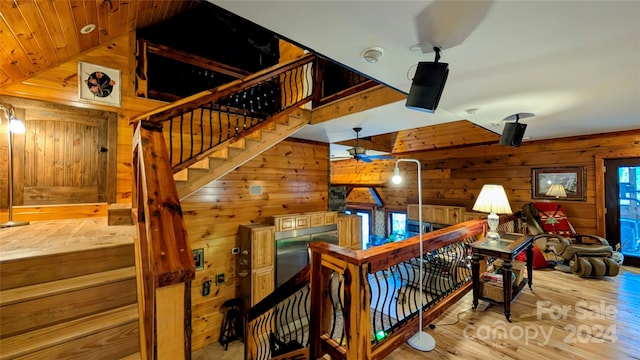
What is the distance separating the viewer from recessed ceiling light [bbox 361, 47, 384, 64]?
5.32 ft

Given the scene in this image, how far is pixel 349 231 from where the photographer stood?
5465 millimetres

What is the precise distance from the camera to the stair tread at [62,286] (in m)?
1.33

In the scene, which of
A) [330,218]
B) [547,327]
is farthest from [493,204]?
[330,218]

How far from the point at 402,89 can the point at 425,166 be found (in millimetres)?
5110

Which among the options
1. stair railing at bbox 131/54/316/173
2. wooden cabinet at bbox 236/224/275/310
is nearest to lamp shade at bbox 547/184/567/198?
stair railing at bbox 131/54/316/173

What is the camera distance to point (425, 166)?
692 centimetres

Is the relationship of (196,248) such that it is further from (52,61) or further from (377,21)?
(377,21)

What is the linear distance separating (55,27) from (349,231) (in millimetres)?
5085

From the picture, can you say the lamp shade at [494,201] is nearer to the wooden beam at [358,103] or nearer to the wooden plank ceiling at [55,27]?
the wooden beam at [358,103]

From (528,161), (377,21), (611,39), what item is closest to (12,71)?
(377,21)

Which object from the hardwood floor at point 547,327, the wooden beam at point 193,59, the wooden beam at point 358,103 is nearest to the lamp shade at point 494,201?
the hardwood floor at point 547,327

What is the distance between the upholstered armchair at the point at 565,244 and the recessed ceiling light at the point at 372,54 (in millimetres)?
4297

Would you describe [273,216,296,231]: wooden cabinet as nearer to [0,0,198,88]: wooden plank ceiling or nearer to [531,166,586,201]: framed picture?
[0,0,198,88]: wooden plank ceiling

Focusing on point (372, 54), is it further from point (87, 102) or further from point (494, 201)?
point (87, 102)
